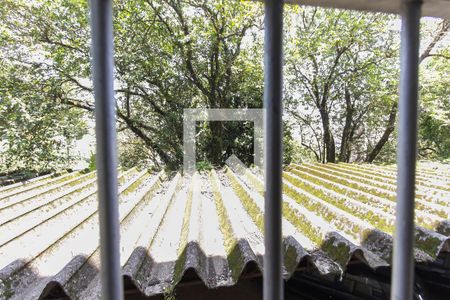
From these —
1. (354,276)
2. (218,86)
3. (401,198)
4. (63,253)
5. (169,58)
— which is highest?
(169,58)

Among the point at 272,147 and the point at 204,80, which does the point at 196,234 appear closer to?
the point at 272,147

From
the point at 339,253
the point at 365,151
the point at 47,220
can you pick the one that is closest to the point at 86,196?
the point at 47,220

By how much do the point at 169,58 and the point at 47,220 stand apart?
16.9 ft

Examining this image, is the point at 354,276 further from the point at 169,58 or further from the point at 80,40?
the point at 80,40

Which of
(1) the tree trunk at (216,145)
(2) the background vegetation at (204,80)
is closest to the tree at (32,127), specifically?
(2) the background vegetation at (204,80)

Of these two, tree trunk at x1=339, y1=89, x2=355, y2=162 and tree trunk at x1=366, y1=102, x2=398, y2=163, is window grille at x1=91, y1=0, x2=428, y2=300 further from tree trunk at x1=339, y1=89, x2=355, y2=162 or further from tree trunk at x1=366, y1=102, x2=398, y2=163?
tree trunk at x1=339, y1=89, x2=355, y2=162

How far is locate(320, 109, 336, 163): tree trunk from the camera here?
816 cm

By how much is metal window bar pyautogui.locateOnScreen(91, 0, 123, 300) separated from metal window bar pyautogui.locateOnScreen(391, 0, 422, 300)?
0.37 m

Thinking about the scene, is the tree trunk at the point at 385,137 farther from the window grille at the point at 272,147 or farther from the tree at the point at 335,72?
the window grille at the point at 272,147

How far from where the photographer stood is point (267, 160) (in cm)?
37

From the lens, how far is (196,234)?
154 cm

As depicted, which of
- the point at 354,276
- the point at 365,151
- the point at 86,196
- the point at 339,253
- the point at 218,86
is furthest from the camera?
the point at 365,151

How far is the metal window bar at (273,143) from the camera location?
1.17 ft

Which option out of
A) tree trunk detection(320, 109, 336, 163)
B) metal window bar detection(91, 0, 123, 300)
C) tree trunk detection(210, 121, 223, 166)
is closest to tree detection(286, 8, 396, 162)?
tree trunk detection(320, 109, 336, 163)
